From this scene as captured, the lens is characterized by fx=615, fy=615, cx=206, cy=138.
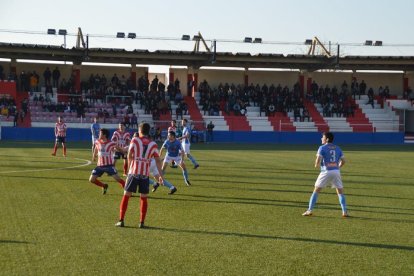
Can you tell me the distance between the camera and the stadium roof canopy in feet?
168

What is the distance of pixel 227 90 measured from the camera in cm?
5675

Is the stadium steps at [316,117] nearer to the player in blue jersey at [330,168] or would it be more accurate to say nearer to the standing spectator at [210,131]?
the standing spectator at [210,131]

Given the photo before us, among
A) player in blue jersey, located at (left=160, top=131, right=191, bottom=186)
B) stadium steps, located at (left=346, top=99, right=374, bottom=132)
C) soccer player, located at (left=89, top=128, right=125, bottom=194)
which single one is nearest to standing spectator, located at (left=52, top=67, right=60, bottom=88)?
stadium steps, located at (left=346, top=99, right=374, bottom=132)

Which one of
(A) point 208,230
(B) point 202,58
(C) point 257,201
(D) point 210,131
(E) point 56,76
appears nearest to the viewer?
(A) point 208,230

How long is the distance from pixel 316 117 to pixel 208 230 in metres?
45.4

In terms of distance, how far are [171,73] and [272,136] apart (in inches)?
525

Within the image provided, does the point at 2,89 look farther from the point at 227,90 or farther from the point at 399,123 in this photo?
the point at 399,123

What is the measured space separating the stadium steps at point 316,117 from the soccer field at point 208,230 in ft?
111

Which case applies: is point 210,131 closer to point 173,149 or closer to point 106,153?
point 173,149

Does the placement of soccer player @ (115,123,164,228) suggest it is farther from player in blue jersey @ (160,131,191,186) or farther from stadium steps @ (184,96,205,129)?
stadium steps @ (184,96,205,129)

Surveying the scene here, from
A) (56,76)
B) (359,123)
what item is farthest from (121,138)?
(359,123)

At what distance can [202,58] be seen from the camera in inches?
2152

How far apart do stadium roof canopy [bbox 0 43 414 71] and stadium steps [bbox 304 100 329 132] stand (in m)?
3.69

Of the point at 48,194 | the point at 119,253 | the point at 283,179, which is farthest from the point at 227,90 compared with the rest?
the point at 119,253
